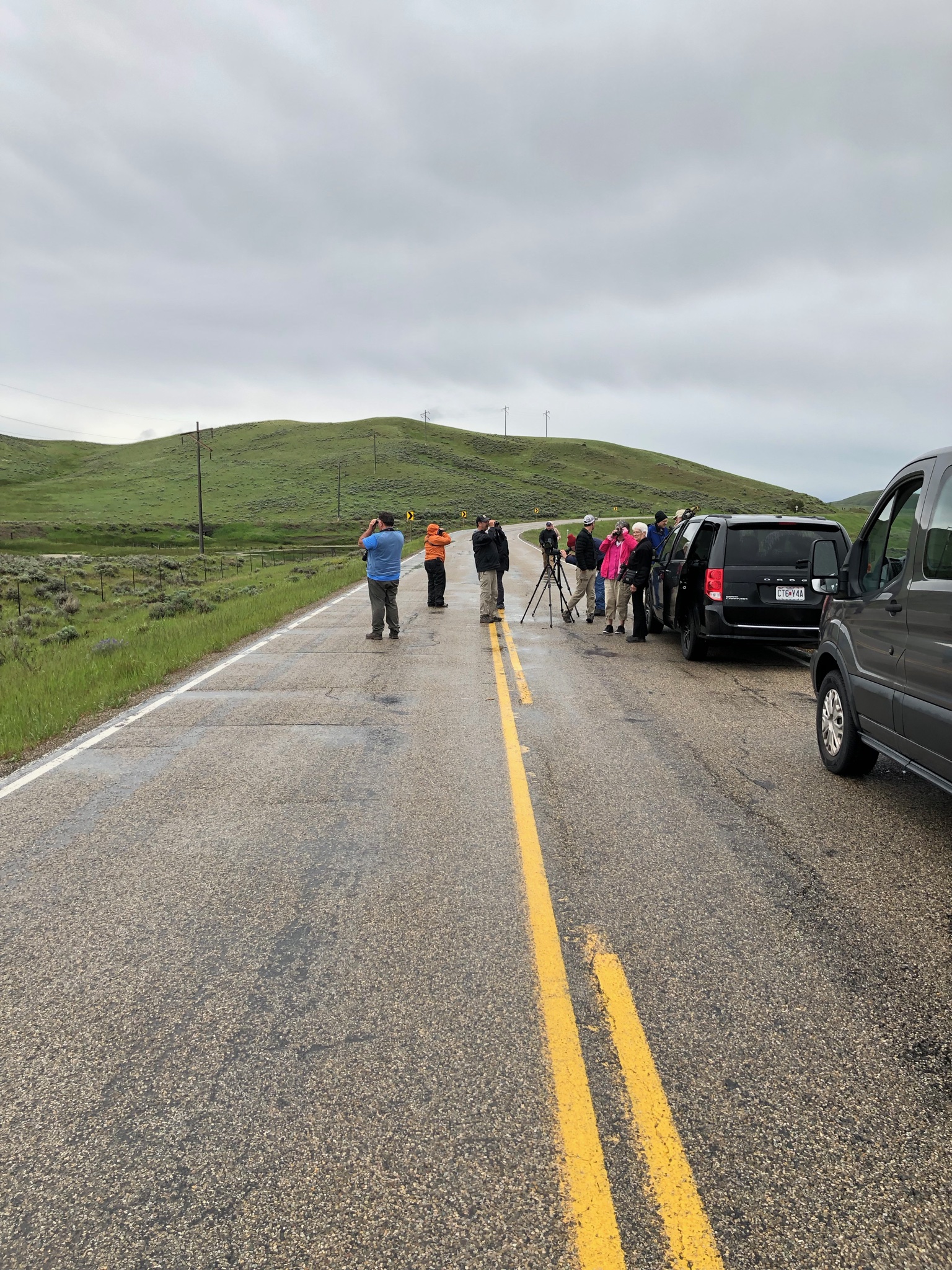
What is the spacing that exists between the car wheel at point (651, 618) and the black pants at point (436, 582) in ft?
15.0

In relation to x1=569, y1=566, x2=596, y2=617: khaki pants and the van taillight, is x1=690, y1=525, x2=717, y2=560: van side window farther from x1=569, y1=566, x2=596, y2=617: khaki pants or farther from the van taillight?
x1=569, y1=566, x2=596, y2=617: khaki pants

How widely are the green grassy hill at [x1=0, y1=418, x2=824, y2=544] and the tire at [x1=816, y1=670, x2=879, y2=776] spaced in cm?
7400

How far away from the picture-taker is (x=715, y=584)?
10.1 meters

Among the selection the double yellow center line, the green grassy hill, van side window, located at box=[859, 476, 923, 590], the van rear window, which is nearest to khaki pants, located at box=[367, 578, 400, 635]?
the van rear window

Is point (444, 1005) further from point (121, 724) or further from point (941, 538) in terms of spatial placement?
point (121, 724)

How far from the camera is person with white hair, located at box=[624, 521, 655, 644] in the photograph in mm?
12523

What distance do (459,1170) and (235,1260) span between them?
2.07ft

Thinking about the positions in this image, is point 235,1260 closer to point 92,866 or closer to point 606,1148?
Answer: point 606,1148

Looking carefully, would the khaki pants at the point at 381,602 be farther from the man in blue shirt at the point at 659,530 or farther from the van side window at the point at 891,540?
the van side window at the point at 891,540

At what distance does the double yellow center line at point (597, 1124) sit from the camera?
6.77 ft

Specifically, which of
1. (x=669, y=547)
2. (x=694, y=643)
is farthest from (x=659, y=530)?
(x=694, y=643)

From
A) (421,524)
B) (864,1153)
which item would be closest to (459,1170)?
(864,1153)

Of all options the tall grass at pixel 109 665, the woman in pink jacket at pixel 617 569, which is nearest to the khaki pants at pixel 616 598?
the woman in pink jacket at pixel 617 569

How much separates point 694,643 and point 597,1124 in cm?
887
